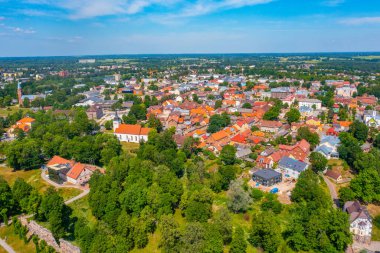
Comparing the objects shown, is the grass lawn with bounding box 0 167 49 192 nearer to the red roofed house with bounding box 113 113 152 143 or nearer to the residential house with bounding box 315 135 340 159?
the red roofed house with bounding box 113 113 152 143

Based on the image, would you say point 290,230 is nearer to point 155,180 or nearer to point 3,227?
point 155,180

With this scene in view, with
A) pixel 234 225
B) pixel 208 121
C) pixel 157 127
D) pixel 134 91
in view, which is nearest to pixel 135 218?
pixel 234 225

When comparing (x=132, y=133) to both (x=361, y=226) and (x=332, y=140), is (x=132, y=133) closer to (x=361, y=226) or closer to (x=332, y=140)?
(x=332, y=140)

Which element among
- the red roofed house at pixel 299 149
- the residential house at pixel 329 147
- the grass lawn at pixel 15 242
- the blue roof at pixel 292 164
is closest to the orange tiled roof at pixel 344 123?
the residential house at pixel 329 147

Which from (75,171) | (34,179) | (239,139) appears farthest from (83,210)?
(239,139)

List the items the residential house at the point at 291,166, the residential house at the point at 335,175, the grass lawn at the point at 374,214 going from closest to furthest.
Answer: the grass lawn at the point at 374,214
the residential house at the point at 335,175
the residential house at the point at 291,166

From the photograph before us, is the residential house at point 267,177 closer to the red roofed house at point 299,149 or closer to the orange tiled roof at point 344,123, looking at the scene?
the red roofed house at point 299,149
